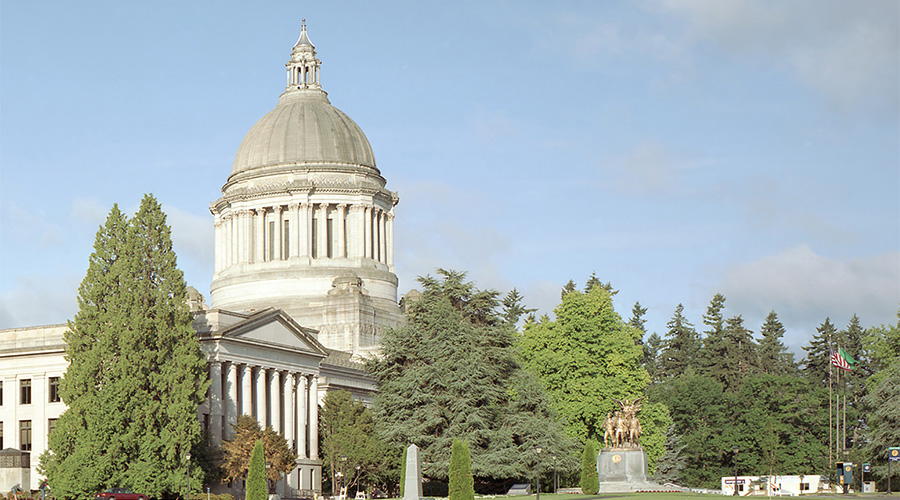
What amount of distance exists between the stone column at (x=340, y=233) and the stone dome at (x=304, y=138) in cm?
454

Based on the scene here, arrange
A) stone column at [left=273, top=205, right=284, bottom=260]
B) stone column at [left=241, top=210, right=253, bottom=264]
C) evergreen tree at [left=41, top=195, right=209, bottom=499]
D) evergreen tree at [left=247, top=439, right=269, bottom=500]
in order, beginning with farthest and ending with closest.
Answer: stone column at [left=241, top=210, right=253, bottom=264] < stone column at [left=273, top=205, right=284, bottom=260] < evergreen tree at [left=41, top=195, right=209, bottom=499] < evergreen tree at [left=247, top=439, right=269, bottom=500]

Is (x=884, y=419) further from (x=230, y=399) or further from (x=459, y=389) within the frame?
(x=230, y=399)

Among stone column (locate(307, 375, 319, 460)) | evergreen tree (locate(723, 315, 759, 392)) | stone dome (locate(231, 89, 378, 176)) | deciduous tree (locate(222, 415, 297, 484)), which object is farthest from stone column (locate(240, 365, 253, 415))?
evergreen tree (locate(723, 315, 759, 392))

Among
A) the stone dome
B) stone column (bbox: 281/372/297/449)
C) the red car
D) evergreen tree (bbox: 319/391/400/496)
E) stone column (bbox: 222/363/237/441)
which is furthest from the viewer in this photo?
the stone dome

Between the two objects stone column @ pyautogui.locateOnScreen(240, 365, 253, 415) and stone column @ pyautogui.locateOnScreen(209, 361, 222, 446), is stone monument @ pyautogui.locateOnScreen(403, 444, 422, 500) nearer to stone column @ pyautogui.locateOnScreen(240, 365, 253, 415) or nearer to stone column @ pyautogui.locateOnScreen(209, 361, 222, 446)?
stone column @ pyautogui.locateOnScreen(209, 361, 222, 446)

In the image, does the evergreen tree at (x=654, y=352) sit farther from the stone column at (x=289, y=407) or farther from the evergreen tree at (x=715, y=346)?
the stone column at (x=289, y=407)

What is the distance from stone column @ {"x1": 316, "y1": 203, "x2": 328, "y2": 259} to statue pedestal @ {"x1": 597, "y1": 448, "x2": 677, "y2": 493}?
41882mm

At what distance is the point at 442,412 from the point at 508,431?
419 centimetres

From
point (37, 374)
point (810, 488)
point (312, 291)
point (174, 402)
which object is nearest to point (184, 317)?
point (174, 402)

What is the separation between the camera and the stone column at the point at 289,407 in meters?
86.7

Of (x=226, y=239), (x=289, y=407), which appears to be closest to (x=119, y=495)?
(x=289, y=407)

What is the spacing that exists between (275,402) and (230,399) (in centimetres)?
533

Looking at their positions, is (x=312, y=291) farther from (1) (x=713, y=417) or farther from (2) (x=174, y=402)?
(2) (x=174, y=402)

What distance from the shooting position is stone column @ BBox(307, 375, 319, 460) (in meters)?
89.2
